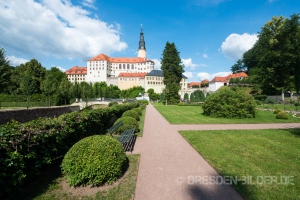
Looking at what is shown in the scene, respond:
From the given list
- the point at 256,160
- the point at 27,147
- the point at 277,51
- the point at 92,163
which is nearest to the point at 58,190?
the point at 92,163

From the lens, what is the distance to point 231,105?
17969mm

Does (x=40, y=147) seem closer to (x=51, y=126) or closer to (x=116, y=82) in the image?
(x=51, y=126)

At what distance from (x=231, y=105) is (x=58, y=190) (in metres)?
18.0

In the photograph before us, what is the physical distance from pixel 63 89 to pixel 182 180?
40771 millimetres

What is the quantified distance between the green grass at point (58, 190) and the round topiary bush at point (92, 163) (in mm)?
277

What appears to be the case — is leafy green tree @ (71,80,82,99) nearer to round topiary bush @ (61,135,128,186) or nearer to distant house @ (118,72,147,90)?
round topiary bush @ (61,135,128,186)

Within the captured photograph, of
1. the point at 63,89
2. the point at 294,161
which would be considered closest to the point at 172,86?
the point at 63,89

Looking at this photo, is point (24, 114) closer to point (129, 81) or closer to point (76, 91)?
point (76, 91)

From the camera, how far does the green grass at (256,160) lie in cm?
396

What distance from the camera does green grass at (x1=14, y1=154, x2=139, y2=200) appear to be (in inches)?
145

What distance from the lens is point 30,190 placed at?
394 cm

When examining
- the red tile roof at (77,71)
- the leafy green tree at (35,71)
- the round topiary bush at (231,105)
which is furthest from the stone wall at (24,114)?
the red tile roof at (77,71)

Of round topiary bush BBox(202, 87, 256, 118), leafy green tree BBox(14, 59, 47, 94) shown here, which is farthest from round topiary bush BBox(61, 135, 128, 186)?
leafy green tree BBox(14, 59, 47, 94)

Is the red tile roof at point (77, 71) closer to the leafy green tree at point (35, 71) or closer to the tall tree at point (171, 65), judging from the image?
the leafy green tree at point (35, 71)
